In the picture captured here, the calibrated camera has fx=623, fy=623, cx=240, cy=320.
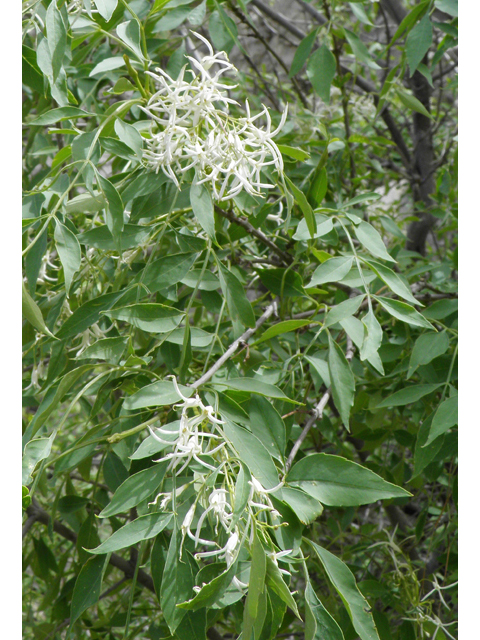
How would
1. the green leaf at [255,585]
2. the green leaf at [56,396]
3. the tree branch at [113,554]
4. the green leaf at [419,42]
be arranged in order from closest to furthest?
the green leaf at [255,585]
the green leaf at [56,396]
the green leaf at [419,42]
the tree branch at [113,554]

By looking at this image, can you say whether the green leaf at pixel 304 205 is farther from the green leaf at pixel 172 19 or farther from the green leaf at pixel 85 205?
the green leaf at pixel 172 19

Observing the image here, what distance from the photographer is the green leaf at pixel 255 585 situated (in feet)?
0.88

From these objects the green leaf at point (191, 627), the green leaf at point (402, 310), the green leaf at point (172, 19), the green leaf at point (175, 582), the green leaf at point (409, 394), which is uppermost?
the green leaf at point (172, 19)

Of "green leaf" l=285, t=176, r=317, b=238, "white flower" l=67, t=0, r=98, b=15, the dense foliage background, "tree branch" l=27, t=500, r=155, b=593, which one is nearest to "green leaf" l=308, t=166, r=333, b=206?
the dense foliage background

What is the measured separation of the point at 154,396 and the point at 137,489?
0.05 meters

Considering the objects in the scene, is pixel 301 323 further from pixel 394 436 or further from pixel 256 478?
pixel 394 436

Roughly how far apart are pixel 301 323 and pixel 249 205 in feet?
0.39

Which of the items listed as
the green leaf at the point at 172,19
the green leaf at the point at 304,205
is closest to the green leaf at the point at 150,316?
the green leaf at the point at 304,205

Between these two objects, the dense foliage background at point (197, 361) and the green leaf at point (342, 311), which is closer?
the dense foliage background at point (197, 361)

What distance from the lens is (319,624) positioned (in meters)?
0.34

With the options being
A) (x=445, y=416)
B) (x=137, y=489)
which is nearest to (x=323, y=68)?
(x=445, y=416)

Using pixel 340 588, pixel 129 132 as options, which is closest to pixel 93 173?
pixel 129 132

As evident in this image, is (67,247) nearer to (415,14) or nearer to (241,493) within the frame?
(241,493)

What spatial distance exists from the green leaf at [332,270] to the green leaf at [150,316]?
0.11 metres
